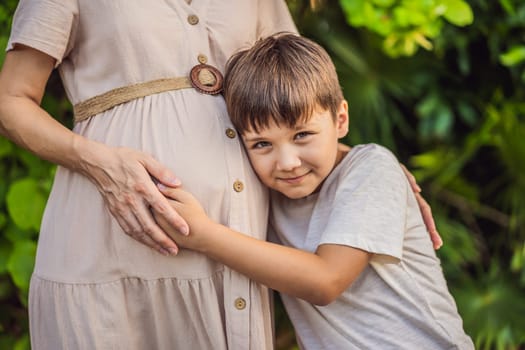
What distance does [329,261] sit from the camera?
1528 millimetres

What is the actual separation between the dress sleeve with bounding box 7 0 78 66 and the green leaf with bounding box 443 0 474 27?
1413mm

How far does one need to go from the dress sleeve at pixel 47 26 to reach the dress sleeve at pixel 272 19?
1.80ft

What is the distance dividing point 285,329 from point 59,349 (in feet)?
5.81

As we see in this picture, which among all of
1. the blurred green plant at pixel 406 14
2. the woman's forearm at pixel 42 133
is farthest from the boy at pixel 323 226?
the blurred green plant at pixel 406 14

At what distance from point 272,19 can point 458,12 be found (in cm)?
83

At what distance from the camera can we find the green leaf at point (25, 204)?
2.15m

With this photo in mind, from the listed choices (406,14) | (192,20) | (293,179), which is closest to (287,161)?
(293,179)

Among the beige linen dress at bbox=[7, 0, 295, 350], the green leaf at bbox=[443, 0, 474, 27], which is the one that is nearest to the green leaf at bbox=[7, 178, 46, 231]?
the beige linen dress at bbox=[7, 0, 295, 350]

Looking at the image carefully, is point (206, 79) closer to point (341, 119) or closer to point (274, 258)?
point (341, 119)

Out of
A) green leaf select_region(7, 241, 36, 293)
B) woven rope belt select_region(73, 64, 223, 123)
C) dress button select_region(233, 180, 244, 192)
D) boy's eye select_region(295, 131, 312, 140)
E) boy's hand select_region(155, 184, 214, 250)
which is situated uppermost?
woven rope belt select_region(73, 64, 223, 123)

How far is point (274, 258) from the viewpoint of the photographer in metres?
1.51

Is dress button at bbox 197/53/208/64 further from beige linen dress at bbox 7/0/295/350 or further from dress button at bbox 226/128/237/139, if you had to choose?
dress button at bbox 226/128/237/139

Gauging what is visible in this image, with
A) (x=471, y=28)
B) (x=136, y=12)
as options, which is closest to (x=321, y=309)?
(x=136, y=12)

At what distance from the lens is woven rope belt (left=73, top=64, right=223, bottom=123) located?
1579mm
